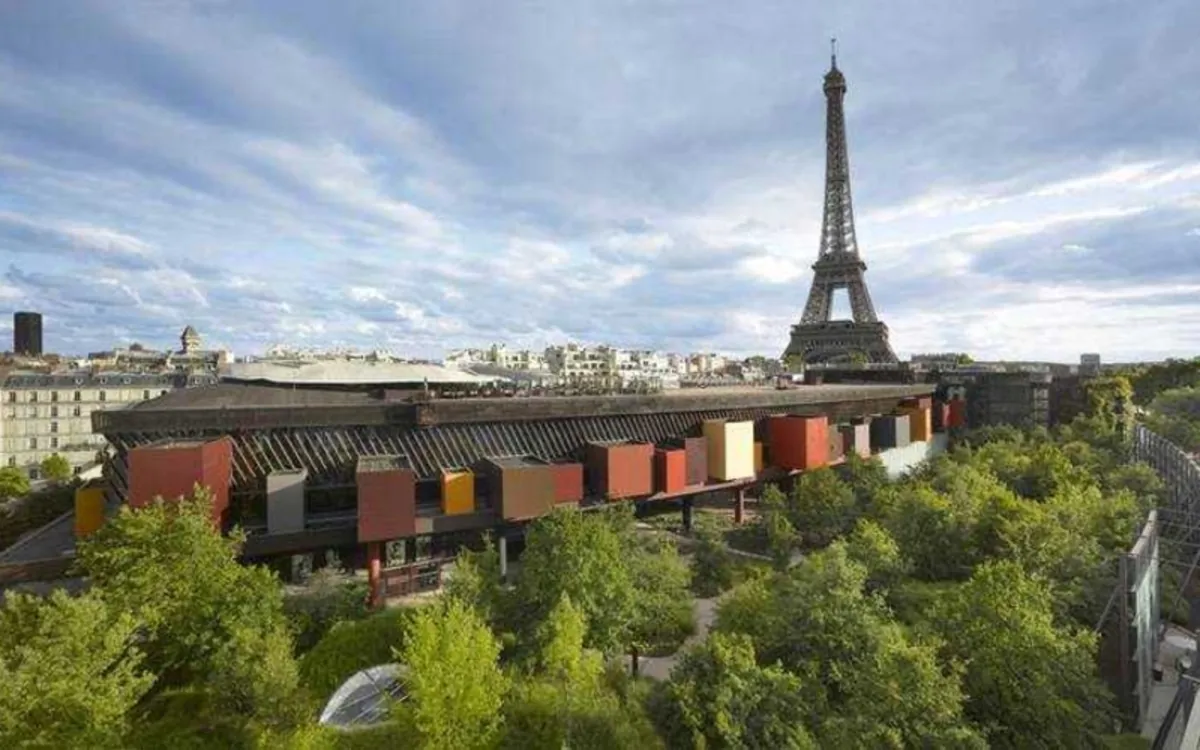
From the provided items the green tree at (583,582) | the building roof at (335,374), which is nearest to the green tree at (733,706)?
the green tree at (583,582)

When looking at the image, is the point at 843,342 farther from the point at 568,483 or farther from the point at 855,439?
the point at 568,483

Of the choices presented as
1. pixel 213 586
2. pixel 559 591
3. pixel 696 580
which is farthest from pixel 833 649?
pixel 213 586

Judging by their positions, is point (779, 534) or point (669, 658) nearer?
point (669, 658)

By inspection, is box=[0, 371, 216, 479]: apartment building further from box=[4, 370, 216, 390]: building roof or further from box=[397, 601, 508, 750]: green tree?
box=[397, 601, 508, 750]: green tree

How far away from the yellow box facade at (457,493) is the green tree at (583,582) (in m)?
9.97

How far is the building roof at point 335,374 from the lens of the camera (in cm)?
3978

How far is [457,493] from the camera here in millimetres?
33344

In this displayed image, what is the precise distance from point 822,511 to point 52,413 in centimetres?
8971

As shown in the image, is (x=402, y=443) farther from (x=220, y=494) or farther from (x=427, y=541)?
(x=220, y=494)

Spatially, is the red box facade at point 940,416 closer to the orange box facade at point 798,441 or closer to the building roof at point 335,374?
the orange box facade at point 798,441

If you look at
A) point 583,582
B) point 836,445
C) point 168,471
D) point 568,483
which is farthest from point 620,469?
point 836,445

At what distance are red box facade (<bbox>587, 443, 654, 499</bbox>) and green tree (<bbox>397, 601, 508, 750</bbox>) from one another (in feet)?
63.9

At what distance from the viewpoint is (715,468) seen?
142ft

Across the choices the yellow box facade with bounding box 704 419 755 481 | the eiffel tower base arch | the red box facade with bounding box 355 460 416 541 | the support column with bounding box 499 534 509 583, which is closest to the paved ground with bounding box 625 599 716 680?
the support column with bounding box 499 534 509 583
